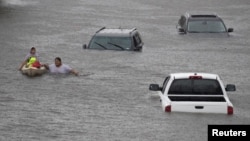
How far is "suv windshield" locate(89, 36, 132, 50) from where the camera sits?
3731 centimetres

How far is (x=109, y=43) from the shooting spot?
3728 centimetres

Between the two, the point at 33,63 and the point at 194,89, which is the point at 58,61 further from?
the point at 194,89

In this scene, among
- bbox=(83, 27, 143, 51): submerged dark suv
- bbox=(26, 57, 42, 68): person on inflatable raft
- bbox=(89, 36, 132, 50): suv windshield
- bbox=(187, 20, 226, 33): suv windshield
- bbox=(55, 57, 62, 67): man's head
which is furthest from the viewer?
bbox=(187, 20, 226, 33): suv windshield

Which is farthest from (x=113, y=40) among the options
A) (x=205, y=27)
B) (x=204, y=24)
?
(x=205, y=27)

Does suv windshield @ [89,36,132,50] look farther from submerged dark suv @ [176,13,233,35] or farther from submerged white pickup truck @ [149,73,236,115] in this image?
submerged white pickup truck @ [149,73,236,115]

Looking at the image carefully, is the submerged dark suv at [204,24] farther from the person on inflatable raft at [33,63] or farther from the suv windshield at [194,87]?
the suv windshield at [194,87]

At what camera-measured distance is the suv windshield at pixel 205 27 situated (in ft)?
144

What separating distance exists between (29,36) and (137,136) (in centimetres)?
2453

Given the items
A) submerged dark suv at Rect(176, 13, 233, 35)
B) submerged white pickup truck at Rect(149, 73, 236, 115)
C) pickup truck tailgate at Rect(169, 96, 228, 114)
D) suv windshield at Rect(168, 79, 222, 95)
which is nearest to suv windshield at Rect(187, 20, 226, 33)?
submerged dark suv at Rect(176, 13, 233, 35)

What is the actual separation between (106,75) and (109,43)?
3.62 m

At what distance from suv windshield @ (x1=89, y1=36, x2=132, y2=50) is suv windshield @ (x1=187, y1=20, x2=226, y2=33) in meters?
7.31

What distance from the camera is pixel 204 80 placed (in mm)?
23375

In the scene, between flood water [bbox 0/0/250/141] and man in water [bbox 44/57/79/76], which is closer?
flood water [bbox 0/0/250/141]

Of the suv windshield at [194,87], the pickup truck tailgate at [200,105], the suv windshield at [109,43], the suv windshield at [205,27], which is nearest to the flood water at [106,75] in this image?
the pickup truck tailgate at [200,105]
